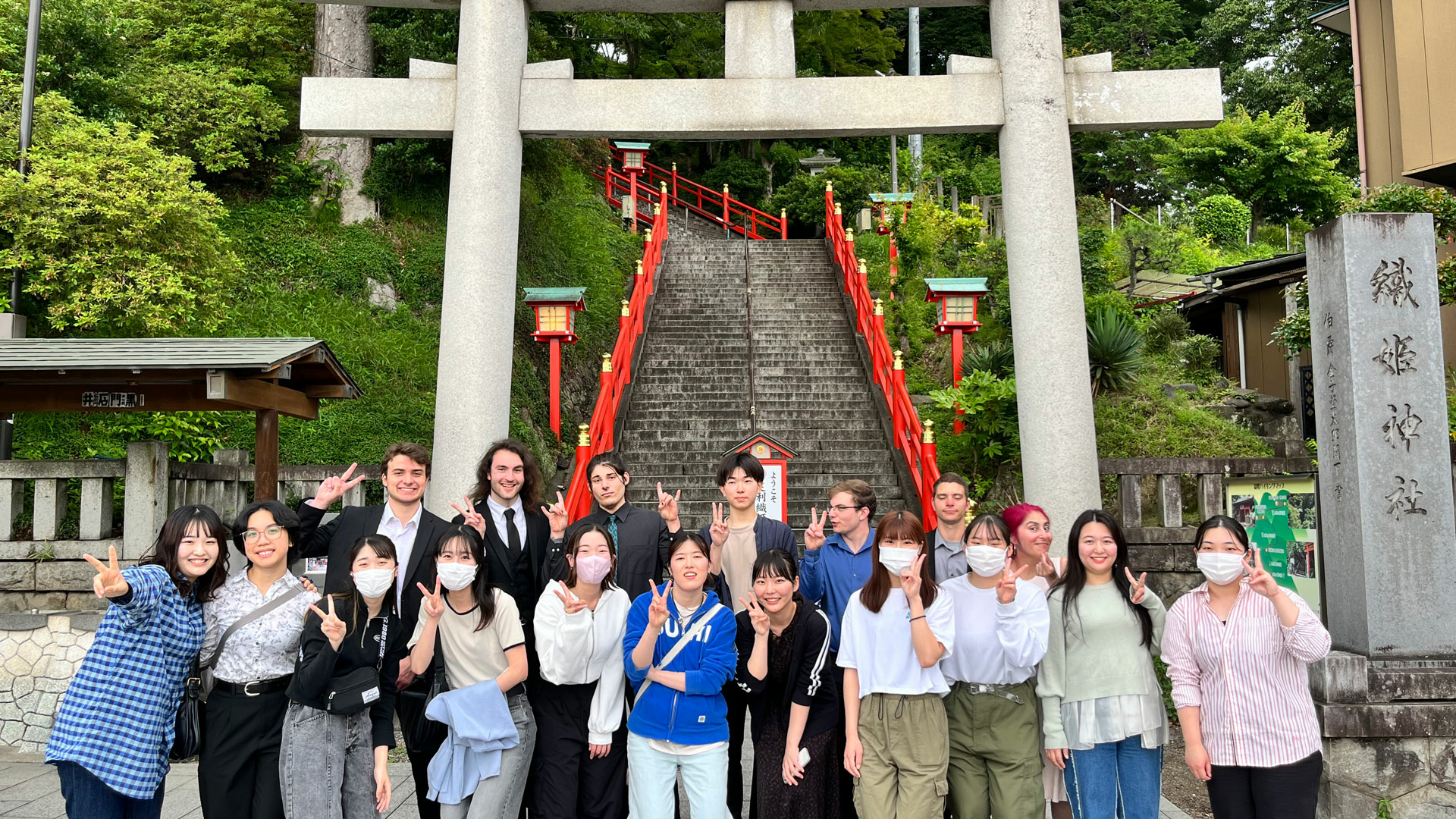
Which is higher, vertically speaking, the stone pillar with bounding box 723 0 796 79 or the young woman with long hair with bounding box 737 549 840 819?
the stone pillar with bounding box 723 0 796 79

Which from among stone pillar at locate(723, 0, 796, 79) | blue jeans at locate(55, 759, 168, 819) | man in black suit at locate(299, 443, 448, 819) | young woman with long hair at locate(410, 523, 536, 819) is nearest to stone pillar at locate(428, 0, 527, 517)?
stone pillar at locate(723, 0, 796, 79)

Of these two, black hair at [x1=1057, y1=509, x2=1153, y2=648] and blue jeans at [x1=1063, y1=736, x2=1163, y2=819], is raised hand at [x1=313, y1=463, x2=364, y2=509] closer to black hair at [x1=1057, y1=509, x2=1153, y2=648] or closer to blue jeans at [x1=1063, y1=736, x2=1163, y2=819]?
black hair at [x1=1057, y1=509, x2=1153, y2=648]

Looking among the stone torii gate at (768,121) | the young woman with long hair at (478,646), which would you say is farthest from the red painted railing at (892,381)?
the young woman with long hair at (478,646)

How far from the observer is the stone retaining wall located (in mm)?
6105

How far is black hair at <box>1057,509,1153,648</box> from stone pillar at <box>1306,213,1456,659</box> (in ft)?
6.25

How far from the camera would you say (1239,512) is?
6.57 meters

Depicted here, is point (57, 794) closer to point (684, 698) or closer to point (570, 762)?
point (570, 762)

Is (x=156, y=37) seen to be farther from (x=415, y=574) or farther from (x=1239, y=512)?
(x=1239, y=512)

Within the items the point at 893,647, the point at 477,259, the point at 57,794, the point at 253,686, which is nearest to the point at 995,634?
the point at 893,647

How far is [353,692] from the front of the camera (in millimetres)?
3404

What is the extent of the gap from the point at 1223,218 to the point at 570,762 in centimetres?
2044

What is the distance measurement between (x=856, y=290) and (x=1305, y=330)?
553 cm

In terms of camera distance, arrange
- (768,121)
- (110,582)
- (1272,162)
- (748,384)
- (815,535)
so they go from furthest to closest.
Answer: (1272,162) → (748,384) → (768,121) → (815,535) → (110,582)

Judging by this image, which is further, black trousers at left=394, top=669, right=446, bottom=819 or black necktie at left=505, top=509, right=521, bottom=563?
black necktie at left=505, top=509, right=521, bottom=563
